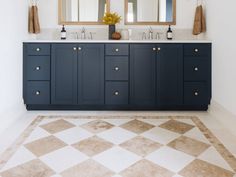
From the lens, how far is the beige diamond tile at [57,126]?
2857mm

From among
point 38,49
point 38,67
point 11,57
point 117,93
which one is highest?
point 38,49

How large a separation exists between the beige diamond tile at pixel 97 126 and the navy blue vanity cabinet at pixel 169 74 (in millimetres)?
872

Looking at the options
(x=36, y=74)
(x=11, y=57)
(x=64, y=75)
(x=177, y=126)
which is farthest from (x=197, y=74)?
(x=11, y=57)

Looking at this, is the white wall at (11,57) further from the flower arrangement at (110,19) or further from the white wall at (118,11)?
the flower arrangement at (110,19)

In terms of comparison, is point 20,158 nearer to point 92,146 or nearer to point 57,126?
point 92,146

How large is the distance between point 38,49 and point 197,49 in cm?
203

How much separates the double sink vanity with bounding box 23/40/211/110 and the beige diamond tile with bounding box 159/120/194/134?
1.69 ft

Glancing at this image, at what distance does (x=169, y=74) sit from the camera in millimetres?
3566

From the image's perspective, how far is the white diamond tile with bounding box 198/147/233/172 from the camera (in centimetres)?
204

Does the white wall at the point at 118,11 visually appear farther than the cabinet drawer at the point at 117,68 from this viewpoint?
Yes

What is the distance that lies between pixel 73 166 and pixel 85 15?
256 centimetres

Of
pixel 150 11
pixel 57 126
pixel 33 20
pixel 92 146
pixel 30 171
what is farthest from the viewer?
pixel 150 11

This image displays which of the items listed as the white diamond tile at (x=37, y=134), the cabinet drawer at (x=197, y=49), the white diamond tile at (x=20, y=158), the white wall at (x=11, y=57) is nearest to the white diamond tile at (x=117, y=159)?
the white diamond tile at (x=20, y=158)

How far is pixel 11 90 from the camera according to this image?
316cm
